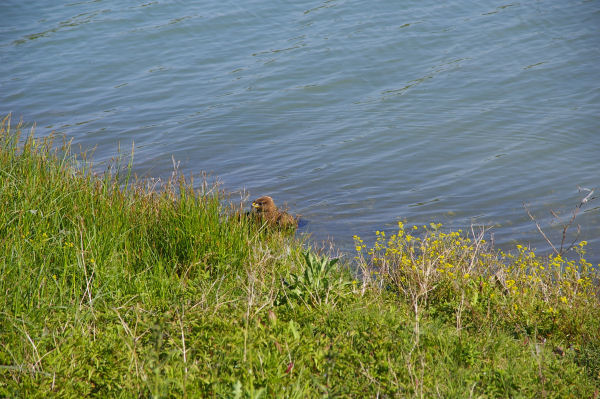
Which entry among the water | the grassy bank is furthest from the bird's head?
the grassy bank

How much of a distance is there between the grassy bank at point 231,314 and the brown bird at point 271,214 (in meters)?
1.47

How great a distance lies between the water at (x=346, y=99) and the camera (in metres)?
9.55

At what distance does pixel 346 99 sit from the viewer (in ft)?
45.4

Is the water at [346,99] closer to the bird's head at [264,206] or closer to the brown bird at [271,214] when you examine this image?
the brown bird at [271,214]

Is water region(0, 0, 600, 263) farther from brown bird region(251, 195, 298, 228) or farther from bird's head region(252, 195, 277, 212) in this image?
bird's head region(252, 195, 277, 212)

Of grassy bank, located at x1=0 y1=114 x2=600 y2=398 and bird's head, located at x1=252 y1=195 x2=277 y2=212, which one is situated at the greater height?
grassy bank, located at x1=0 y1=114 x2=600 y2=398

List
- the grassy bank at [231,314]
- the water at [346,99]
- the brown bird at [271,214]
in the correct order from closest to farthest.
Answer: the grassy bank at [231,314] < the brown bird at [271,214] < the water at [346,99]

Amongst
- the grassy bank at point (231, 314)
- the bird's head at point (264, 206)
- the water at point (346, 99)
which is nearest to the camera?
the grassy bank at point (231, 314)

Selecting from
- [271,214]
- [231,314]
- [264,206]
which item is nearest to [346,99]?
[264,206]

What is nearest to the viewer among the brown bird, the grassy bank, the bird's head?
the grassy bank

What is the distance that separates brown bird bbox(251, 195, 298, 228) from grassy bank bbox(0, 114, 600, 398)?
4.81ft

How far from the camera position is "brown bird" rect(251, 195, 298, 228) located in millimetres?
7753

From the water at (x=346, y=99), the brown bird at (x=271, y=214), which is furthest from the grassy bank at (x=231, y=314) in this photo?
the water at (x=346, y=99)

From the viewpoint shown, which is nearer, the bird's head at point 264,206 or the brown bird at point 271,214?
the brown bird at point 271,214
